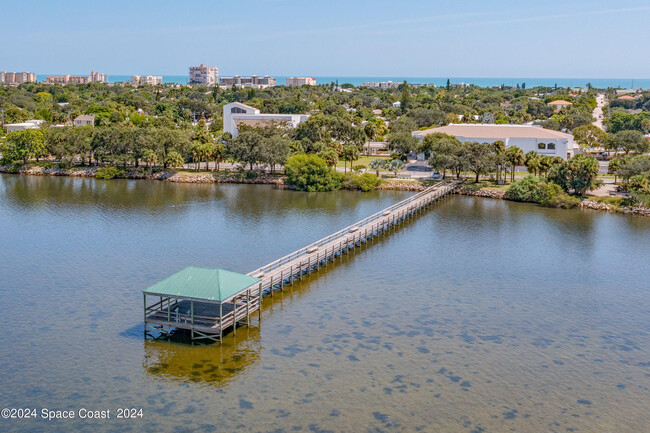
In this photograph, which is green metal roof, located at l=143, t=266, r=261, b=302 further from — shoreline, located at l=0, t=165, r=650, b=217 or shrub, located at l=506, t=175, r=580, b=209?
shoreline, located at l=0, t=165, r=650, b=217

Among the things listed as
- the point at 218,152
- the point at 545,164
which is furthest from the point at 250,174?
the point at 545,164

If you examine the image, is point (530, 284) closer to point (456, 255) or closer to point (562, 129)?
point (456, 255)

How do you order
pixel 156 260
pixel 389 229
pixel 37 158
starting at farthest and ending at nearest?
pixel 37 158 < pixel 389 229 < pixel 156 260

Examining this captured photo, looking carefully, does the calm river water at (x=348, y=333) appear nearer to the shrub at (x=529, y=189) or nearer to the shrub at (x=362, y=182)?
the shrub at (x=529, y=189)

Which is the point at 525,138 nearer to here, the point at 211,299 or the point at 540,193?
the point at 540,193

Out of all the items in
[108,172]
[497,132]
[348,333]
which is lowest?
[348,333]

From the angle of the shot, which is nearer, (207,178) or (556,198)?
(556,198)

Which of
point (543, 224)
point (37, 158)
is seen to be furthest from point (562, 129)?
point (37, 158)
